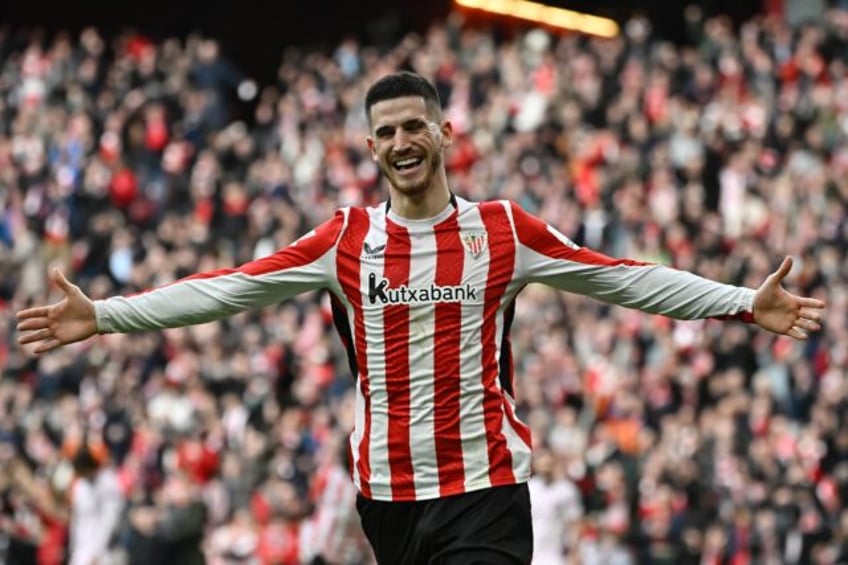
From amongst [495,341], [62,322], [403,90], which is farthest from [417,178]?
[62,322]

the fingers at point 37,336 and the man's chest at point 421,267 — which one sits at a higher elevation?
the man's chest at point 421,267

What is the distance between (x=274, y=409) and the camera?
2059 cm

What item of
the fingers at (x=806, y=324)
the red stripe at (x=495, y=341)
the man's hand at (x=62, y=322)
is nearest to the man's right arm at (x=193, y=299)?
the man's hand at (x=62, y=322)

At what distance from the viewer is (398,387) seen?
23.7 ft

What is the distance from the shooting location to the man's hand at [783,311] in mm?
7090

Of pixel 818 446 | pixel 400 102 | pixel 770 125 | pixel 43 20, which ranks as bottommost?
pixel 818 446

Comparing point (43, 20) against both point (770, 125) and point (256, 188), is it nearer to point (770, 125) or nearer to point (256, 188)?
point (256, 188)

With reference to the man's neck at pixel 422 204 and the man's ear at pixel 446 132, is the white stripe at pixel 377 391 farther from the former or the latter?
the man's ear at pixel 446 132

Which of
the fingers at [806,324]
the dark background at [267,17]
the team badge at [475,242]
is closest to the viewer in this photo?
the fingers at [806,324]

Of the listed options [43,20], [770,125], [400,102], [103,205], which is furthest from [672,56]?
[400,102]

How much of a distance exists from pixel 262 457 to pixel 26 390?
142 inches

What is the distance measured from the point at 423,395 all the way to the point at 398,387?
0.31 ft

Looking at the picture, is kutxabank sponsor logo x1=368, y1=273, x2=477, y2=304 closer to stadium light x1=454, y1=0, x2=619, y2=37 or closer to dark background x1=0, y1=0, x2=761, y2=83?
dark background x1=0, y1=0, x2=761, y2=83

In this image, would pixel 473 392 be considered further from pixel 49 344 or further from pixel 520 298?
pixel 520 298
